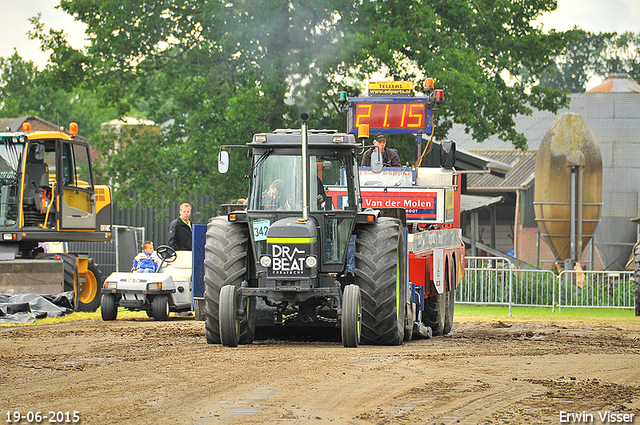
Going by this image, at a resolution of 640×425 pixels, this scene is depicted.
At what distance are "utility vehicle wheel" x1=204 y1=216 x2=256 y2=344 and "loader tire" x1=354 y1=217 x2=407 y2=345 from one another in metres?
1.25

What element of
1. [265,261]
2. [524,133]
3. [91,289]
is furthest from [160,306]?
[524,133]

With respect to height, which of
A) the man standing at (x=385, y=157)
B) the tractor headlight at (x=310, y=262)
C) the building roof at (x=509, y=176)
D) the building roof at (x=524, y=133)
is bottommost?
the tractor headlight at (x=310, y=262)

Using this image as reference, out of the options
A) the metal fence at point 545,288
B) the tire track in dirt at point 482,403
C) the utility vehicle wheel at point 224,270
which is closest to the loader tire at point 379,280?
the utility vehicle wheel at point 224,270

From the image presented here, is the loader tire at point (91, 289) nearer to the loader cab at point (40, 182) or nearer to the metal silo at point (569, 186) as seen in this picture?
the loader cab at point (40, 182)

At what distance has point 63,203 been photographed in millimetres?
16547

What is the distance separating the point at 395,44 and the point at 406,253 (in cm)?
1495

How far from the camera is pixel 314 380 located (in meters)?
7.61

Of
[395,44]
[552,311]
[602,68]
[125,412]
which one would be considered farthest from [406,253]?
[602,68]

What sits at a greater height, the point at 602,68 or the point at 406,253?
the point at 602,68

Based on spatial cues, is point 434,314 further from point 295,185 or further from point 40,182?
point 40,182

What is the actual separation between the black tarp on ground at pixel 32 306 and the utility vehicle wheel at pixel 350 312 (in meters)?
6.53

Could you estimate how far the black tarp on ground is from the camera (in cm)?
1476

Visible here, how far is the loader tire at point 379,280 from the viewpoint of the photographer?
34.7ft

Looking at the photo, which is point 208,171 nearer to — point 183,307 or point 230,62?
point 230,62
